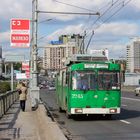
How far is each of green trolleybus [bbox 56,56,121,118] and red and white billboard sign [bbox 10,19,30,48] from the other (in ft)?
18.4

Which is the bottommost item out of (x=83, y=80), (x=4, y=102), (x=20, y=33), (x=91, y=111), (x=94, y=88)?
(x=91, y=111)

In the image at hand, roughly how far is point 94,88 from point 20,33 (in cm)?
689

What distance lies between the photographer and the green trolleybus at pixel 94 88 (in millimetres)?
21359

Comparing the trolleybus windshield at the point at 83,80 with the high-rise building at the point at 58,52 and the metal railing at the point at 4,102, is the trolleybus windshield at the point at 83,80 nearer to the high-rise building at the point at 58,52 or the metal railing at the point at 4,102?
the metal railing at the point at 4,102

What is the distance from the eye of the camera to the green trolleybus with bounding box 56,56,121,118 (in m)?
21.4

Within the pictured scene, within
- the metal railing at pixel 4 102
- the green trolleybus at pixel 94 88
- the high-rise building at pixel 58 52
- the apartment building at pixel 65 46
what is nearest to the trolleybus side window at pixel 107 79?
the green trolleybus at pixel 94 88

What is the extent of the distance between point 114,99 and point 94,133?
5526 millimetres

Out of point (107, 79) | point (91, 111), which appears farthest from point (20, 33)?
point (91, 111)

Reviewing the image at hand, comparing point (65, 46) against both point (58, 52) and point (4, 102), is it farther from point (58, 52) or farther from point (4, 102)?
point (4, 102)

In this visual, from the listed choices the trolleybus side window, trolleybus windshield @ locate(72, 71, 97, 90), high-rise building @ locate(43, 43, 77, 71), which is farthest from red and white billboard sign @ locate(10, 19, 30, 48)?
high-rise building @ locate(43, 43, 77, 71)

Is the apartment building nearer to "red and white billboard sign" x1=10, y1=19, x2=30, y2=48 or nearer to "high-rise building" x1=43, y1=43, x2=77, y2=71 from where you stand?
"high-rise building" x1=43, y1=43, x2=77, y2=71

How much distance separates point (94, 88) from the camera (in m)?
21.5

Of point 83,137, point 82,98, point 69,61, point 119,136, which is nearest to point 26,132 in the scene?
point 83,137

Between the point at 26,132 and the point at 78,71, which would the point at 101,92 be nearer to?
the point at 78,71
